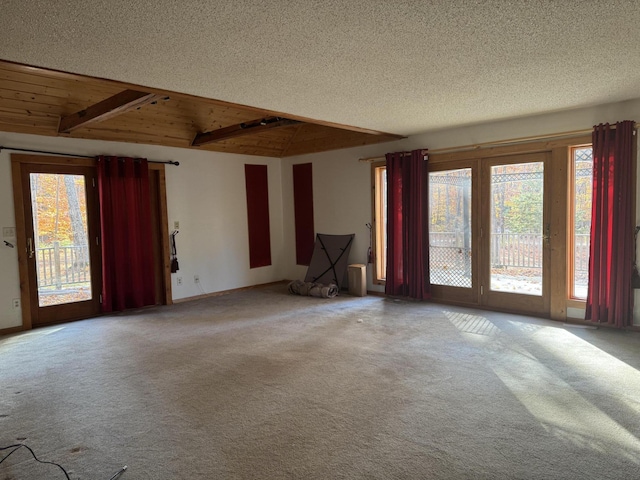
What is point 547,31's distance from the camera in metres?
2.53

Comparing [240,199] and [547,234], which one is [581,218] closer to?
[547,234]

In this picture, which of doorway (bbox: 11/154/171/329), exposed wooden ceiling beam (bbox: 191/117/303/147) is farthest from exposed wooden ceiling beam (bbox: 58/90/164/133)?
exposed wooden ceiling beam (bbox: 191/117/303/147)

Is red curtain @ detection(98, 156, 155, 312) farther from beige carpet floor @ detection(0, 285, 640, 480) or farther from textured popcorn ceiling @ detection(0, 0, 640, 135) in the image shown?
textured popcorn ceiling @ detection(0, 0, 640, 135)

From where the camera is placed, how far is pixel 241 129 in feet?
18.6

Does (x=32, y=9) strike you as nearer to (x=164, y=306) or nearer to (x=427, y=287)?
(x=164, y=306)

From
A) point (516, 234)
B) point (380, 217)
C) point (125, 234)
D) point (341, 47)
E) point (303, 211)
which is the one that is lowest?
point (516, 234)

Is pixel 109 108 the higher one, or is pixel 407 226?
pixel 109 108

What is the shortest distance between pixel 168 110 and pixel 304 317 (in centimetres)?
327

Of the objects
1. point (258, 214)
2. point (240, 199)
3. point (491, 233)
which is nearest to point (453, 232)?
point (491, 233)

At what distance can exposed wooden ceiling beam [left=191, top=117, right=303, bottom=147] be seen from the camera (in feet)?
17.0

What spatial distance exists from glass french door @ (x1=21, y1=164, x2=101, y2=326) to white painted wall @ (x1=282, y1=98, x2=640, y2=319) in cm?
334

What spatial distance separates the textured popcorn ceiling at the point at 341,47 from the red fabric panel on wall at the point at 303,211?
10.9 feet

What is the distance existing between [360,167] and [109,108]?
3632 millimetres

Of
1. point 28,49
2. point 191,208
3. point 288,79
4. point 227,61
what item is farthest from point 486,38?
point 191,208
